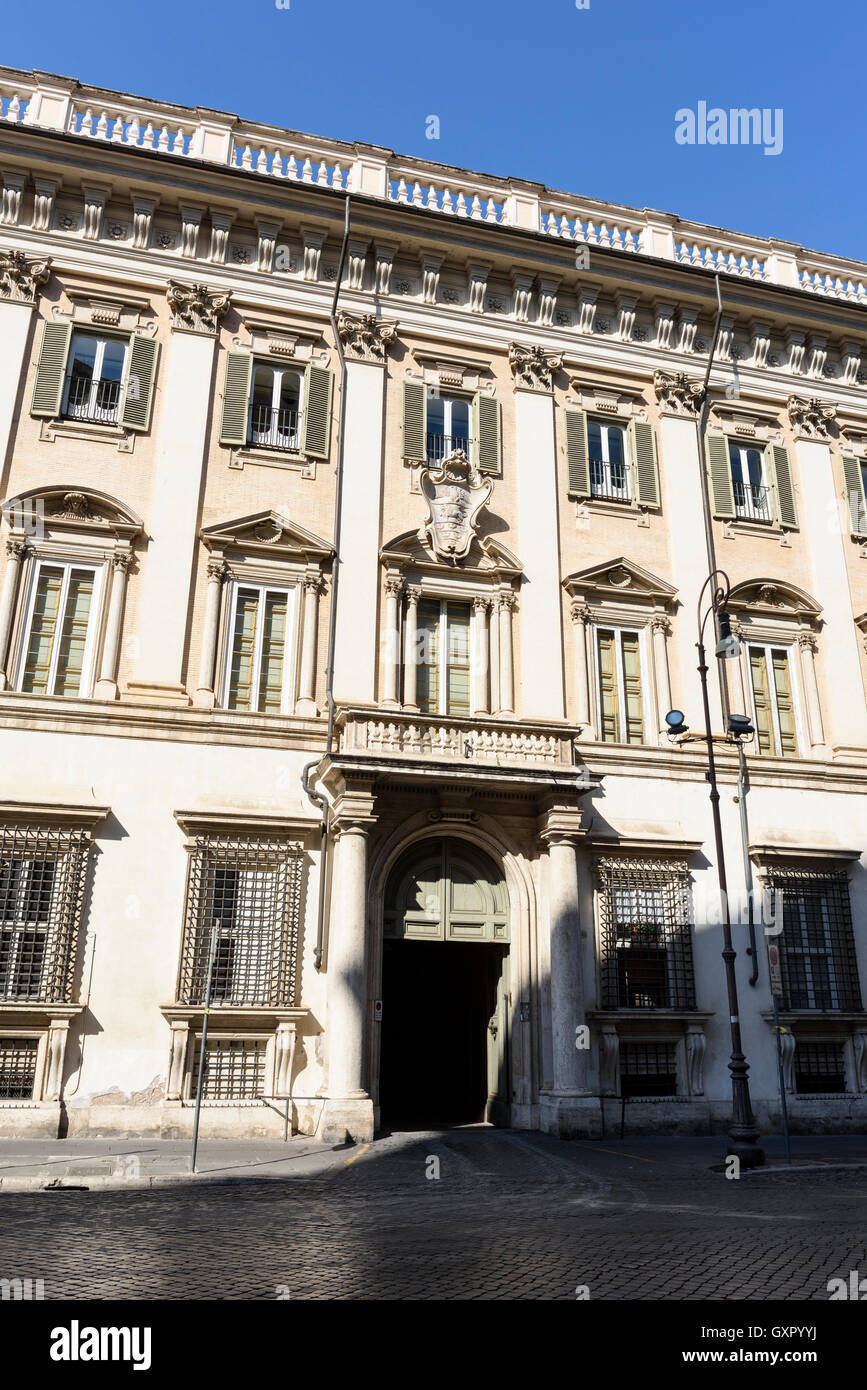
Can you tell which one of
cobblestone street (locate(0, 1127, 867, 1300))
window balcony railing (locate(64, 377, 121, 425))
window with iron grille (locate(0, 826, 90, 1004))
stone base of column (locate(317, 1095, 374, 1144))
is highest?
window balcony railing (locate(64, 377, 121, 425))

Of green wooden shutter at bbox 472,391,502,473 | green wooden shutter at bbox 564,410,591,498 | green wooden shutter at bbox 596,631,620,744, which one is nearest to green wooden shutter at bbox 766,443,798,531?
green wooden shutter at bbox 564,410,591,498

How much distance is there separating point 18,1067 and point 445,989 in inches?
398

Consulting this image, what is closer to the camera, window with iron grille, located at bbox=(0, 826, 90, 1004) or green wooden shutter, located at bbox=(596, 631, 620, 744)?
window with iron grille, located at bbox=(0, 826, 90, 1004)

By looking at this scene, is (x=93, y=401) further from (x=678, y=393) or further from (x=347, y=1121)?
(x=347, y=1121)

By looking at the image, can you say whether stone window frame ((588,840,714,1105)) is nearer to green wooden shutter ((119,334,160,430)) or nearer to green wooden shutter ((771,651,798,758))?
green wooden shutter ((771,651,798,758))

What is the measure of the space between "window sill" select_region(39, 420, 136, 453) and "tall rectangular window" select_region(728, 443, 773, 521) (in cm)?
1259

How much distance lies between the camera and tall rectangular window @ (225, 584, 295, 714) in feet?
59.6

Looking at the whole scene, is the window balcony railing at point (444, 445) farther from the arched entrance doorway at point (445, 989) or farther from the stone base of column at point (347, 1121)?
the stone base of column at point (347, 1121)

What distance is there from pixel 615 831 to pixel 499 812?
2324mm

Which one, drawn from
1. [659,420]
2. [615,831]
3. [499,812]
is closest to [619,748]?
[615,831]

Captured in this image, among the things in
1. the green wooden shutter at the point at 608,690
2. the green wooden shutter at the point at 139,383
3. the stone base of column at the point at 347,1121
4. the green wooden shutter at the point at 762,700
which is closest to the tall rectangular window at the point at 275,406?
the green wooden shutter at the point at 139,383

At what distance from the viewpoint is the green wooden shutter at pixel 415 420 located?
20.4 m

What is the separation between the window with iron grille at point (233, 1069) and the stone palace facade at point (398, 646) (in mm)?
59
